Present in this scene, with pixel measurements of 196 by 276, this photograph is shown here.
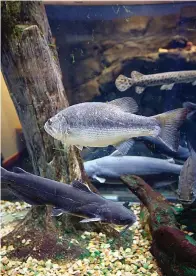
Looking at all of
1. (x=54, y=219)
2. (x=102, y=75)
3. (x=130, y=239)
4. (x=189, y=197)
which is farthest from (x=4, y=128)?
(x=189, y=197)

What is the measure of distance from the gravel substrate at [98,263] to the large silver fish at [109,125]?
1472mm

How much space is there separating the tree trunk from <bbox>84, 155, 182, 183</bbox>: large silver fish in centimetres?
103

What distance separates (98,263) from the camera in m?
2.79

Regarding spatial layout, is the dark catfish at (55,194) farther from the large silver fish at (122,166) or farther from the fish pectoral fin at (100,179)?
the large silver fish at (122,166)

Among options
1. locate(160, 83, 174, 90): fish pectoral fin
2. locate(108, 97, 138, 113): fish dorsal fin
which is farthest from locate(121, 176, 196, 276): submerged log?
locate(160, 83, 174, 90): fish pectoral fin

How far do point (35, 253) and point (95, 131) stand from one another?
174 cm

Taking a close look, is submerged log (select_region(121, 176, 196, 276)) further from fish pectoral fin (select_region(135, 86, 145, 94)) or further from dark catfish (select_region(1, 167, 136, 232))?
fish pectoral fin (select_region(135, 86, 145, 94))

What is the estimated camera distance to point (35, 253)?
2824mm

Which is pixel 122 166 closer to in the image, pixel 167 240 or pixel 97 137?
pixel 167 240

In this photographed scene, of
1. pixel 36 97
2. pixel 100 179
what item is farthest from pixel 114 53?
pixel 36 97

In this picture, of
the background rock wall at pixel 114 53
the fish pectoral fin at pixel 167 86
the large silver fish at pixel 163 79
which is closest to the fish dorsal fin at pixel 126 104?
the large silver fish at pixel 163 79

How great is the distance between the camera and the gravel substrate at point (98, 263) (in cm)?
266

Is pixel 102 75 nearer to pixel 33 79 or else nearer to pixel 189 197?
pixel 33 79

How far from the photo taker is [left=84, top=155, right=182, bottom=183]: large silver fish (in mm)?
4113
